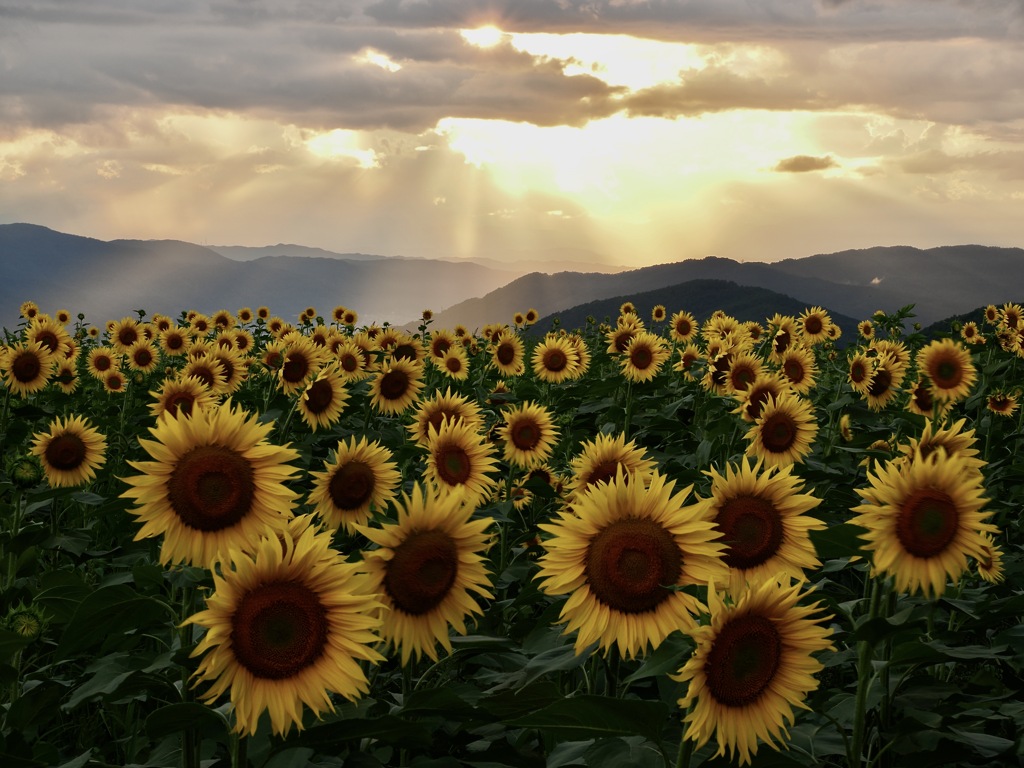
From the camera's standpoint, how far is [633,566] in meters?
3.24

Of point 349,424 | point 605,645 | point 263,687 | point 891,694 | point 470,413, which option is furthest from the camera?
point 349,424

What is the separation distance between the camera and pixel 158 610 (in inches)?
133

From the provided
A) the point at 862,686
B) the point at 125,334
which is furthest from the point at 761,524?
the point at 125,334

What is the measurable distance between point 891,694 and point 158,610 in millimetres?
3080

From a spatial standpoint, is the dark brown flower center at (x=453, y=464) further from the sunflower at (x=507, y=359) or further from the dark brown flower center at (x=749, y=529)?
the sunflower at (x=507, y=359)

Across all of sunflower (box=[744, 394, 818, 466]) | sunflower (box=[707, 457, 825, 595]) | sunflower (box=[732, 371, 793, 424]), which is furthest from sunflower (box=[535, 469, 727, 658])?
sunflower (box=[732, 371, 793, 424])

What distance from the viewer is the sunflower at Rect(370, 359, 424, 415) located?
9.08m

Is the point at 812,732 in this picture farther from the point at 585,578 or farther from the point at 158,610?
the point at 158,610

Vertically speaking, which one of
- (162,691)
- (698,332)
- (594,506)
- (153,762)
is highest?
(698,332)

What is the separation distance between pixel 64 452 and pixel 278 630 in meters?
5.46

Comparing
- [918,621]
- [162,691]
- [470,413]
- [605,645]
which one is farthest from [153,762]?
[470,413]

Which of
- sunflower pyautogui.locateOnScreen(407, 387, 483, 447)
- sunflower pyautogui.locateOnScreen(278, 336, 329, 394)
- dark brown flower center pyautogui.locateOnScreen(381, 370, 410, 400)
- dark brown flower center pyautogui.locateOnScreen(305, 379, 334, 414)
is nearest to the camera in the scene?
sunflower pyautogui.locateOnScreen(407, 387, 483, 447)

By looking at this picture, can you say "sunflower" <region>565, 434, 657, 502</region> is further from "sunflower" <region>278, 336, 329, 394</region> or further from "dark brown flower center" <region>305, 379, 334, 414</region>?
"sunflower" <region>278, 336, 329, 394</region>

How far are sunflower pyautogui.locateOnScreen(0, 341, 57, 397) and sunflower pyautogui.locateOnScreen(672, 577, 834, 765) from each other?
10.2 metres
